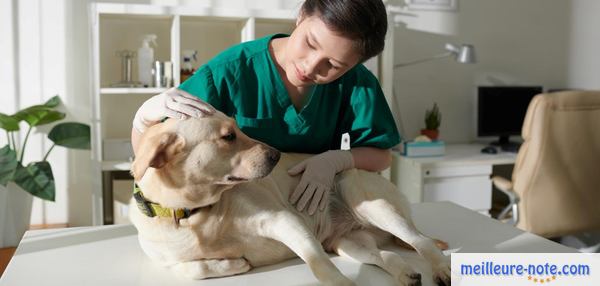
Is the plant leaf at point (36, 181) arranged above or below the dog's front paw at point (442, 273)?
below

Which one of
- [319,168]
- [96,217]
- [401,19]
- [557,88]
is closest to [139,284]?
[319,168]

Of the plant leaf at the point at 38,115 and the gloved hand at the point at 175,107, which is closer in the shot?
the gloved hand at the point at 175,107

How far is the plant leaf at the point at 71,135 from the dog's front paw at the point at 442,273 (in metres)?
2.19

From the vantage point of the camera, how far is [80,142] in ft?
8.91

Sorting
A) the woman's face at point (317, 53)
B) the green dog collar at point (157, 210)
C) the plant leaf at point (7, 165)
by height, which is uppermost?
the woman's face at point (317, 53)

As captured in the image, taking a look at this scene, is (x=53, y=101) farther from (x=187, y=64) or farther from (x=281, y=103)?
(x=281, y=103)

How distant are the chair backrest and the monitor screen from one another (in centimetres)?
112

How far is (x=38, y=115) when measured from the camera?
2.61 meters

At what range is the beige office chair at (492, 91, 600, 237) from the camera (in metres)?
2.21

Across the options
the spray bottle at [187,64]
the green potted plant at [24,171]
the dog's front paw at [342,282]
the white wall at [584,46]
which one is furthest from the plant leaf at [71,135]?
the white wall at [584,46]

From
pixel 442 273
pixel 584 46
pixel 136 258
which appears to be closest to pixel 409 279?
pixel 442 273

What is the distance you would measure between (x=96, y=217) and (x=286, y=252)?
1.93 m

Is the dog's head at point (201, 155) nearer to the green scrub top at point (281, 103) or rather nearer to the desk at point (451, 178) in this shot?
the green scrub top at point (281, 103)

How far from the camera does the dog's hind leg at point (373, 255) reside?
0.95 meters
